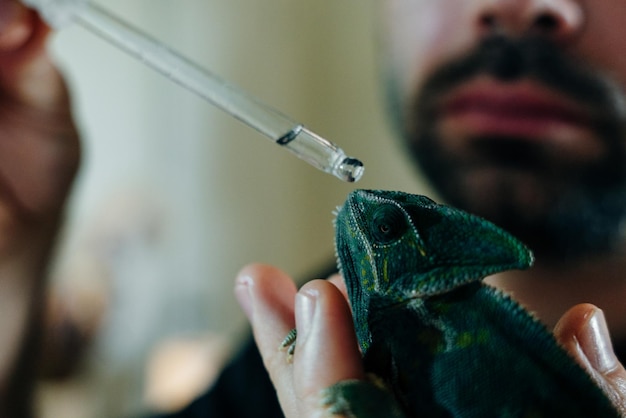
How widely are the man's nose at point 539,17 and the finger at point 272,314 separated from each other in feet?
2.88

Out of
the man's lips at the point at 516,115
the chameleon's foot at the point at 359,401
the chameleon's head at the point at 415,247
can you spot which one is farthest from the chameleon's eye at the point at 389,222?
Answer: the man's lips at the point at 516,115

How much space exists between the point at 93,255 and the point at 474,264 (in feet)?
4.79

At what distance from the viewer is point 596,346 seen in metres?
0.69

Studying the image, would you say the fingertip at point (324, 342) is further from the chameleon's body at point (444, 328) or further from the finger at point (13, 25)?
the finger at point (13, 25)

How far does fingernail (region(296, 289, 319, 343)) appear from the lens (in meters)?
0.53

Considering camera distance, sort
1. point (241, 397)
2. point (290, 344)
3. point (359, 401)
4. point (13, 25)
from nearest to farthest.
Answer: point (359, 401), point (290, 344), point (13, 25), point (241, 397)

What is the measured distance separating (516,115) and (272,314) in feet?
2.96

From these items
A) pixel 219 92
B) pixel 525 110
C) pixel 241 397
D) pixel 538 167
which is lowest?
pixel 241 397

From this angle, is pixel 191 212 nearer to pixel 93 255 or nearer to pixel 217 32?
pixel 93 255

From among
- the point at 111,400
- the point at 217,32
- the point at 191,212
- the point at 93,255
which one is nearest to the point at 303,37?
the point at 217,32

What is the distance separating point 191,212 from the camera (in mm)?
1900

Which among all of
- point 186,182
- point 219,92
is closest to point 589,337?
point 219,92

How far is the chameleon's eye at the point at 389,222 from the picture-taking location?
546 mm

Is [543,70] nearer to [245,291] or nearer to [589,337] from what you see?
[589,337]
